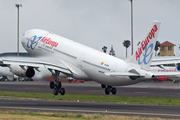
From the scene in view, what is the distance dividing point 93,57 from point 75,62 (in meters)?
3.81

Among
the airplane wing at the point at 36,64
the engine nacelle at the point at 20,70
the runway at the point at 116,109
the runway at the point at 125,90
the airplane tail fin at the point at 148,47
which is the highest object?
the airplane tail fin at the point at 148,47

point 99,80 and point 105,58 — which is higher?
point 105,58

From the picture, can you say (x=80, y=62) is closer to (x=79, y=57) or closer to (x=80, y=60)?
(x=80, y=60)

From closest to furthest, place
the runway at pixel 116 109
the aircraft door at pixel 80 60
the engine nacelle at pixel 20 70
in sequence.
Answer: the runway at pixel 116 109, the aircraft door at pixel 80 60, the engine nacelle at pixel 20 70

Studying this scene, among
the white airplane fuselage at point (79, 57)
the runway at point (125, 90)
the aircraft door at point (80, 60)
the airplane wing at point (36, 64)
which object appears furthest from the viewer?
the runway at point (125, 90)

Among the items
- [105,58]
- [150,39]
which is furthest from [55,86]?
[150,39]

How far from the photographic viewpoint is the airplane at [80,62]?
36406 millimetres

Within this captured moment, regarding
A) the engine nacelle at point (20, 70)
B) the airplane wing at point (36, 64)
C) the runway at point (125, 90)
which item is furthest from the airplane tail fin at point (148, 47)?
the runway at point (125, 90)

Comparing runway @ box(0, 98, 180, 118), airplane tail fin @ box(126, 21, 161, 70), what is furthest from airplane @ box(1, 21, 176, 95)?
runway @ box(0, 98, 180, 118)

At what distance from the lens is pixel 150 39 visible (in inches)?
1431

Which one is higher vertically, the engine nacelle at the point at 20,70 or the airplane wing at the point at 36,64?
the airplane wing at the point at 36,64

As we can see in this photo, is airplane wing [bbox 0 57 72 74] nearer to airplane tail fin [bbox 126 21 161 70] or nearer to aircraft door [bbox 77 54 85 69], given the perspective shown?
aircraft door [bbox 77 54 85 69]

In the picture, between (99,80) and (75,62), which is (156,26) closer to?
(99,80)

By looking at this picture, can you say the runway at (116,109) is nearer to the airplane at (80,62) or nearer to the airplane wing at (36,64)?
the airplane at (80,62)
